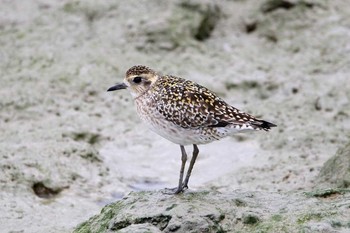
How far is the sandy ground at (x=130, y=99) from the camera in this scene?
10.3m

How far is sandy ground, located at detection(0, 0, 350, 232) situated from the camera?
33.9 ft

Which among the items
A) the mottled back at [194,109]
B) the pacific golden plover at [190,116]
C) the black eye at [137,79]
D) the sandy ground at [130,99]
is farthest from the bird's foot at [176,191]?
the sandy ground at [130,99]

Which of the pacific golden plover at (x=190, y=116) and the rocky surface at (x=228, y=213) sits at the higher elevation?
the pacific golden plover at (x=190, y=116)

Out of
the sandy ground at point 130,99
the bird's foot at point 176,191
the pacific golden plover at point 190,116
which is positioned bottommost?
the sandy ground at point 130,99

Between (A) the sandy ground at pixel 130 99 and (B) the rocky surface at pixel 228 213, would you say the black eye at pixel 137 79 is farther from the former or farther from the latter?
(A) the sandy ground at pixel 130 99

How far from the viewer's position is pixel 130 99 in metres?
12.5

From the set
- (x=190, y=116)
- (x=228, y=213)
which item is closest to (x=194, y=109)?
(x=190, y=116)

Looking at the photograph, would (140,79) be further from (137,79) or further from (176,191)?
(176,191)

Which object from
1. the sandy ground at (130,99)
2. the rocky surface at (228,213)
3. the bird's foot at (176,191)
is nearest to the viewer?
the rocky surface at (228,213)

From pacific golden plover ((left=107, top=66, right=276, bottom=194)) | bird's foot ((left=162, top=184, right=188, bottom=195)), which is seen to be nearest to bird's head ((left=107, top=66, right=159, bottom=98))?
pacific golden plover ((left=107, top=66, right=276, bottom=194))

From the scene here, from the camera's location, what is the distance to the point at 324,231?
675 cm

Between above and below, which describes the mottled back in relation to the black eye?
below

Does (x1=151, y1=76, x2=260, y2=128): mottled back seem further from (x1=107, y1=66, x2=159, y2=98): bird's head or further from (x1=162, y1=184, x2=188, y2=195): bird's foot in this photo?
(x1=162, y1=184, x2=188, y2=195): bird's foot

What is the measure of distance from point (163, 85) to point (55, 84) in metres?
4.61
